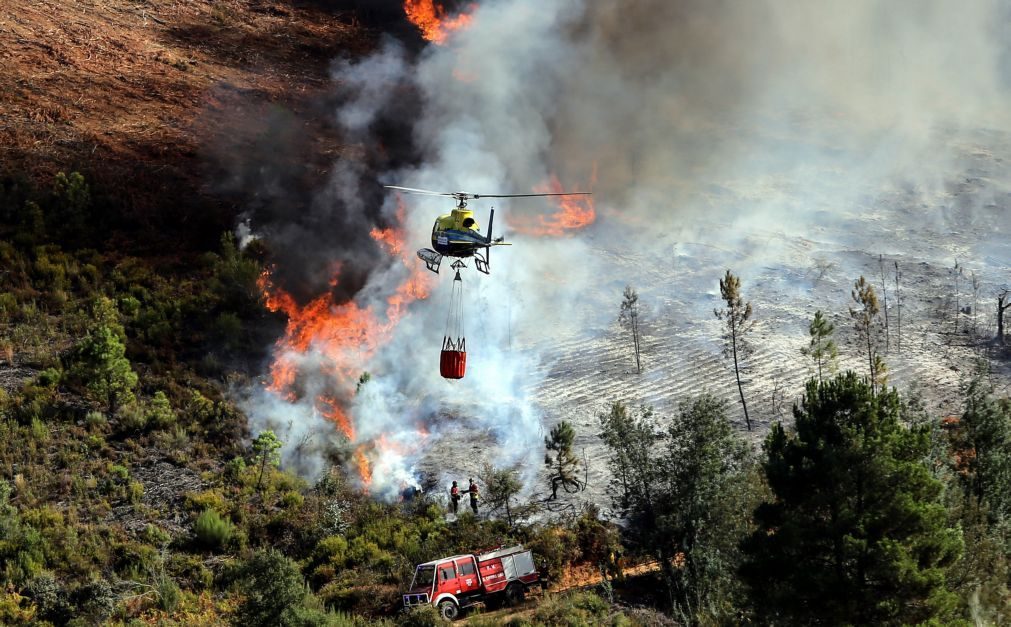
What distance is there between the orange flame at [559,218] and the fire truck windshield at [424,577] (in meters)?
37.5

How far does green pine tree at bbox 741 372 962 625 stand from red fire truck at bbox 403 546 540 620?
7.82 m

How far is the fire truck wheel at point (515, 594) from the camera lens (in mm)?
28188

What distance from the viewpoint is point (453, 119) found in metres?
62.5

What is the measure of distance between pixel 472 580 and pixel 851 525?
11.6 meters

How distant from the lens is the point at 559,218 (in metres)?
64.2

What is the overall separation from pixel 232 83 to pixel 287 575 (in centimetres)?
5240

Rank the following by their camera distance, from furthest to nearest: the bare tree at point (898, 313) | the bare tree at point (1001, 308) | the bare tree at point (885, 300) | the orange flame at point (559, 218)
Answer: the orange flame at point (559, 218), the bare tree at point (1001, 308), the bare tree at point (898, 313), the bare tree at point (885, 300)

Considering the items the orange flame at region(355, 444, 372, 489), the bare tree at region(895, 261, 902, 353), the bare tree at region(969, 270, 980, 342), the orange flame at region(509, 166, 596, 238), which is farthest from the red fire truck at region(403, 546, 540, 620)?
the bare tree at region(969, 270, 980, 342)

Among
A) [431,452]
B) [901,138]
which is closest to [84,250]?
[431,452]

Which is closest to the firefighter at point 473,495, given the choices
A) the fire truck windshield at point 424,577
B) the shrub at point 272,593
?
the fire truck windshield at point 424,577

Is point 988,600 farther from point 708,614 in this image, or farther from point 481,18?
point 481,18

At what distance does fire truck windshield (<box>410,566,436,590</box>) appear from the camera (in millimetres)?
27000

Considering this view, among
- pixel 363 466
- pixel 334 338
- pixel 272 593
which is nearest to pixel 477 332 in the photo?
pixel 334 338

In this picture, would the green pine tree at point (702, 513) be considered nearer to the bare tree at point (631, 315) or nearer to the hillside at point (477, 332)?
the hillside at point (477, 332)
